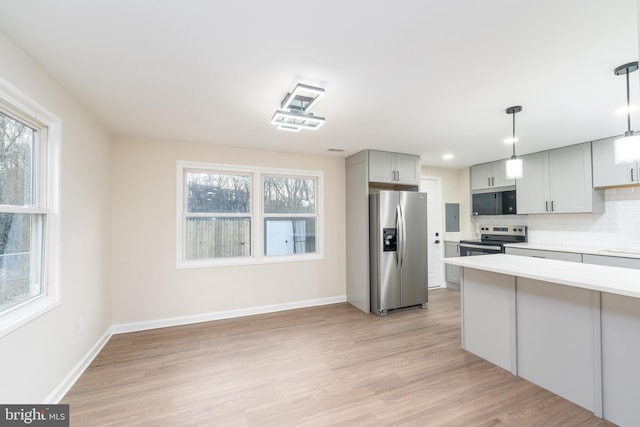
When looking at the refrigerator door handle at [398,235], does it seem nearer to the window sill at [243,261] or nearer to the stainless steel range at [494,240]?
Result: the window sill at [243,261]

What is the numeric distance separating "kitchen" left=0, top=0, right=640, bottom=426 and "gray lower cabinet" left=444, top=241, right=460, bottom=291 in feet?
4.67

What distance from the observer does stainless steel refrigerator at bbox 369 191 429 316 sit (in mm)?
4090

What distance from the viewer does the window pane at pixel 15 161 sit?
1782mm

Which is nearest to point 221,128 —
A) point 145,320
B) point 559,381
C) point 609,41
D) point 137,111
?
point 137,111

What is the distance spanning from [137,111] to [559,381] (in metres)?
4.47

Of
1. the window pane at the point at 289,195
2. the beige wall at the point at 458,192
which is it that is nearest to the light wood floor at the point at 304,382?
the window pane at the point at 289,195

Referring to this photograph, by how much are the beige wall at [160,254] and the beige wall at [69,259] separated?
19 centimetres

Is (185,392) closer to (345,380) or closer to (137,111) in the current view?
(345,380)

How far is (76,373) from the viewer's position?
2445 mm

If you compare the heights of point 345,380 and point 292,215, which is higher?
point 292,215

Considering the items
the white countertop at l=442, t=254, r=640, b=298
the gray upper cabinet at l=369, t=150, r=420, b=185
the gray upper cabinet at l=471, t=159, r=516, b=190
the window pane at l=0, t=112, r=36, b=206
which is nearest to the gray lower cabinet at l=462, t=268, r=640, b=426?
the white countertop at l=442, t=254, r=640, b=298

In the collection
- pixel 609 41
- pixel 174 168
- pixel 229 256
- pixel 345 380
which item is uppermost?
pixel 609 41

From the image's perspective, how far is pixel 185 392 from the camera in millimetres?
2273

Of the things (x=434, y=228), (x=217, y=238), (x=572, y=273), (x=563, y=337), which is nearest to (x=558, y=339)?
(x=563, y=337)
